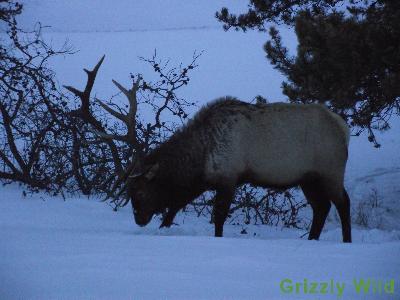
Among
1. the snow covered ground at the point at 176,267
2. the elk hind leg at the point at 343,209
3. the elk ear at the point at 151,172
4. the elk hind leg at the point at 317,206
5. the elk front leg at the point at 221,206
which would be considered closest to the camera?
the snow covered ground at the point at 176,267

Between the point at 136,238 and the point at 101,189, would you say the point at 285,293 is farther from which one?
the point at 101,189

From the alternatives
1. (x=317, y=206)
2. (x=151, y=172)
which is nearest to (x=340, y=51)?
(x=317, y=206)

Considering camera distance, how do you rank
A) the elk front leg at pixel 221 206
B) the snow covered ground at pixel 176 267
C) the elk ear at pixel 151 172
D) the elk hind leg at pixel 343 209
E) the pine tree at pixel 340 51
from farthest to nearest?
1. the pine tree at pixel 340 51
2. the elk hind leg at pixel 343 209
3. the elk ear at pixel 151 172
4. the elk front leg at pixel 221 206
5. the snow covered ground at pixel 176 267

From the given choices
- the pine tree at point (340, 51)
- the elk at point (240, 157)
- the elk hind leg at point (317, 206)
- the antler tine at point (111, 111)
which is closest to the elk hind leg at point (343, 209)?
the elk at point (240, 157)

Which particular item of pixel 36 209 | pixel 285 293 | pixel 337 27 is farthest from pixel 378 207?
pixel 285 293

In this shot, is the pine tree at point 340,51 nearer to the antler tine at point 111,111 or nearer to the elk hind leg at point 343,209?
the elk hind leg at point 343,209

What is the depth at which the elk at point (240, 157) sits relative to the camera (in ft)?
19.0

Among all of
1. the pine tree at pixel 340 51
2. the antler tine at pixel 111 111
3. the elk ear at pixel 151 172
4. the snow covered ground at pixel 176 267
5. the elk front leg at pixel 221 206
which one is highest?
the pine tree at pixel 340 51

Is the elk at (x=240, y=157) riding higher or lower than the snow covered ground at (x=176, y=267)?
higher

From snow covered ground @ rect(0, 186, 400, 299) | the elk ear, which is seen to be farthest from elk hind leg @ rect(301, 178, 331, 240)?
snow covered ground @ rect(0, 186, 400, 299)

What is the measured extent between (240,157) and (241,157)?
10 mm

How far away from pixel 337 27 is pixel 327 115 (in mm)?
1502

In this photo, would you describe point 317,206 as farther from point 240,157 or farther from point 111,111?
point 111,111

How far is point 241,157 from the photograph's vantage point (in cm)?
579
